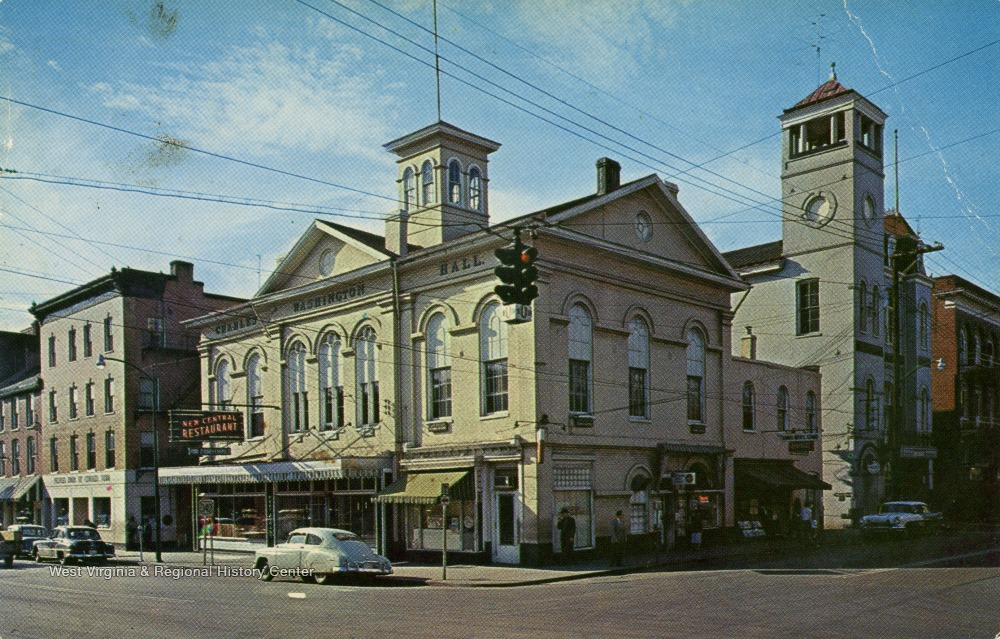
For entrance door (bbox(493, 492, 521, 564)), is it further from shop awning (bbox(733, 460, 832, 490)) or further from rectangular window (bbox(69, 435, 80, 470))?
rectangular window (bbox(69, 435, 80, 470))

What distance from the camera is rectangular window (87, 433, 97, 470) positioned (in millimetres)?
49500

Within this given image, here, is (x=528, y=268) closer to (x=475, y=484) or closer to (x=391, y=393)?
(x=475, y=484)

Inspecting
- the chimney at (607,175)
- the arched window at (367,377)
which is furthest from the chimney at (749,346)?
the arched window at (367,377)

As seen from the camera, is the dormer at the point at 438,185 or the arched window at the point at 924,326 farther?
the arched window at the point at 924,326

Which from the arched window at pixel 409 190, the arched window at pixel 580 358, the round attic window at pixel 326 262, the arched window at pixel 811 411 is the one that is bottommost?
the arched window at pixel 811 411

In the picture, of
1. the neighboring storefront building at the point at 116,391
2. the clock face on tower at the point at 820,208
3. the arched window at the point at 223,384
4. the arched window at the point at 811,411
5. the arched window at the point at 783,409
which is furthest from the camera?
the neighboring storefront building at the point at 116,391

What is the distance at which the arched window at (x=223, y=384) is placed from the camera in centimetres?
4166

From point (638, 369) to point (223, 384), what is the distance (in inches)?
759

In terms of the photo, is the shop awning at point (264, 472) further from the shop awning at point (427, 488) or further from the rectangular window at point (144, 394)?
the rectangular window at point (144, 394)

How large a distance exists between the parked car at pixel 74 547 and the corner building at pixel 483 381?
5076 millimetres

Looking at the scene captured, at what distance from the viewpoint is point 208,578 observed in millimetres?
27344

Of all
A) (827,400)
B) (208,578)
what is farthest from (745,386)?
(208,578)

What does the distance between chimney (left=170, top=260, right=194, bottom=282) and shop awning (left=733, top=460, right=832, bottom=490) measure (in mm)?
30811

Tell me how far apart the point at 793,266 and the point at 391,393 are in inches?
891
